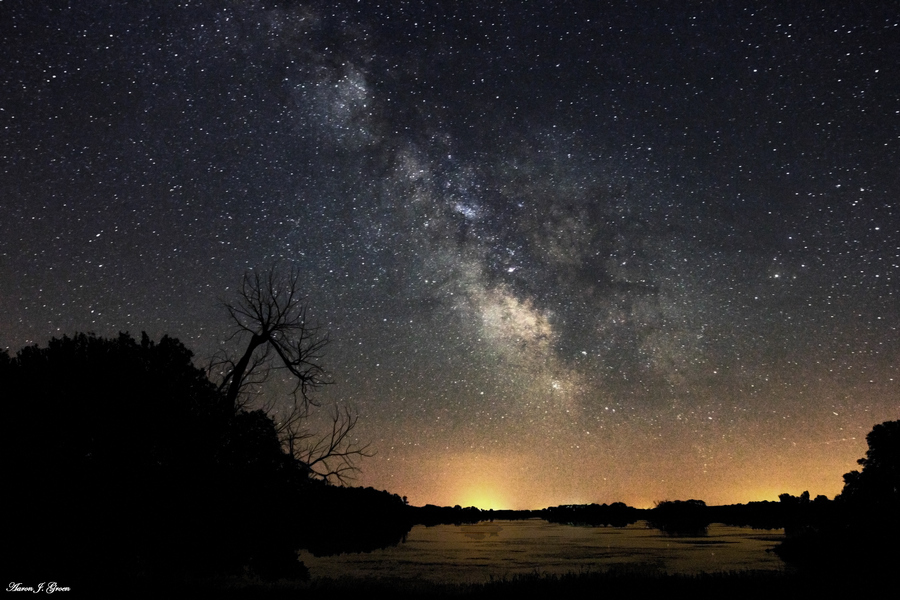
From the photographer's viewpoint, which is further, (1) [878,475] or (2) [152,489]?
(1) [878,475]

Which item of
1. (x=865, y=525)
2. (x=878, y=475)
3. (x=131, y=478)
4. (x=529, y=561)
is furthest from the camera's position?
(x=878, y=475)

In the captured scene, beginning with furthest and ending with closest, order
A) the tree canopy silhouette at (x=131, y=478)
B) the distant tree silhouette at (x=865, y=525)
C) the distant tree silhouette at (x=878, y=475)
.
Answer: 1. the distant tree silhouette at (x=878, y=475)
2. the distant tree silhouette at (x=865, y=525)
3. the tree canopy silhouette at (x=131, y=478)

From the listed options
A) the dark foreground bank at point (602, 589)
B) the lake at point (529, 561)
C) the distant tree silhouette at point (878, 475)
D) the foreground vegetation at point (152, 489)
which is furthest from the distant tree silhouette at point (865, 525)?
the foreground vegetation at point (152, 489)

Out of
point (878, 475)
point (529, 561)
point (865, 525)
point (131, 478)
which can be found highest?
point (878, 475)

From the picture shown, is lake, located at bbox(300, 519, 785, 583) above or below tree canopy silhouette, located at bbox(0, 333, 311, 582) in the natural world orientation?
below

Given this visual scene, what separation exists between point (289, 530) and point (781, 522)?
85647mm

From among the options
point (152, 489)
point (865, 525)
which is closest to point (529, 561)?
point (865, 525)

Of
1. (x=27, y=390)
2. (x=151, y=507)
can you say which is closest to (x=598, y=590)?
(x=151, y=507)

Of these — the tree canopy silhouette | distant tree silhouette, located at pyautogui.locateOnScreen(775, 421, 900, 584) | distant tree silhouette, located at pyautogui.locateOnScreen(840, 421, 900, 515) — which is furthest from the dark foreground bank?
distant tree silhouette, located at pyautogui.locateOnScreen(840, 421, 900, 515)

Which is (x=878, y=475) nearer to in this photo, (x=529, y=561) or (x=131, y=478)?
(x=529, y=561)

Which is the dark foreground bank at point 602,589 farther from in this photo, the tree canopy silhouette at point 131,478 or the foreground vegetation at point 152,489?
the tree canopy silhouette at point 131,478

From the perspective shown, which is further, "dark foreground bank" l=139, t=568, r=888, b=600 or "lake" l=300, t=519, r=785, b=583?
"lake" l=300, t=519, r=785, b=583

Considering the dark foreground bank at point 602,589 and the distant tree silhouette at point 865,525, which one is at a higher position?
the distant tree silhouette at point 865,525

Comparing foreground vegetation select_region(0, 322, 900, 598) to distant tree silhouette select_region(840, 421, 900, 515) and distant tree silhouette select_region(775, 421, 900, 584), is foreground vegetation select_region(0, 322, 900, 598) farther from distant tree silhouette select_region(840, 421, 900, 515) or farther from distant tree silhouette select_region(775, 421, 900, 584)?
distant tree silhouette select_region(840, 421, 900, 515)
